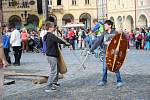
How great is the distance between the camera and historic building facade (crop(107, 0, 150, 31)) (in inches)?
2380

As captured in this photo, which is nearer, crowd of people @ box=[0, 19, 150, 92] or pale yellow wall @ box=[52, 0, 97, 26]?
crowd of people @ box=[0, 19, 150, 92]

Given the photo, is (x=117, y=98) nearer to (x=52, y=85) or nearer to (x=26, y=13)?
(x=52, y=85)

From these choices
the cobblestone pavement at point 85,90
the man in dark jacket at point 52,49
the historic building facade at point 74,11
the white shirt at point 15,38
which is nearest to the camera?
the cobblestone pavement at point 85,90

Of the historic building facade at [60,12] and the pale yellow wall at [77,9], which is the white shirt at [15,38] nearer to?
the historic building facade at [60,12]

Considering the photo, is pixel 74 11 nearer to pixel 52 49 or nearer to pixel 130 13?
pixel 130 13

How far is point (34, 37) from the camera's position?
35469 millimetres

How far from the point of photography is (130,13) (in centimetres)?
6425

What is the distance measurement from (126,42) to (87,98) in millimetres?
2475

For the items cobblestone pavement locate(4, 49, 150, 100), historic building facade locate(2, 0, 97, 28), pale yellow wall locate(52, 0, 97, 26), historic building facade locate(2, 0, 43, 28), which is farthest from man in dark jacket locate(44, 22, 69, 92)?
pale yellow wall locate(52, 0, 97, 26)

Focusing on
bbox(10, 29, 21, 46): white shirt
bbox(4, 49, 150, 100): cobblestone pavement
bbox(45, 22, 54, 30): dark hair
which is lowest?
bbox(4, 49, 150, 100): cobblestone pavement

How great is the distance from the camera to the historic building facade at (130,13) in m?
60.5

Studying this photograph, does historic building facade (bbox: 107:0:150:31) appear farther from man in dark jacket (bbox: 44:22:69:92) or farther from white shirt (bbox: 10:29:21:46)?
man in dark jacket (bbox: 44:22:69:92)

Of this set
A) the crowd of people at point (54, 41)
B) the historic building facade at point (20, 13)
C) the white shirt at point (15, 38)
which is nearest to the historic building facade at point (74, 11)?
the historic building facade at point (20, 13)

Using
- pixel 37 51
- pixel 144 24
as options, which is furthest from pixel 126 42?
pixel 144 24
